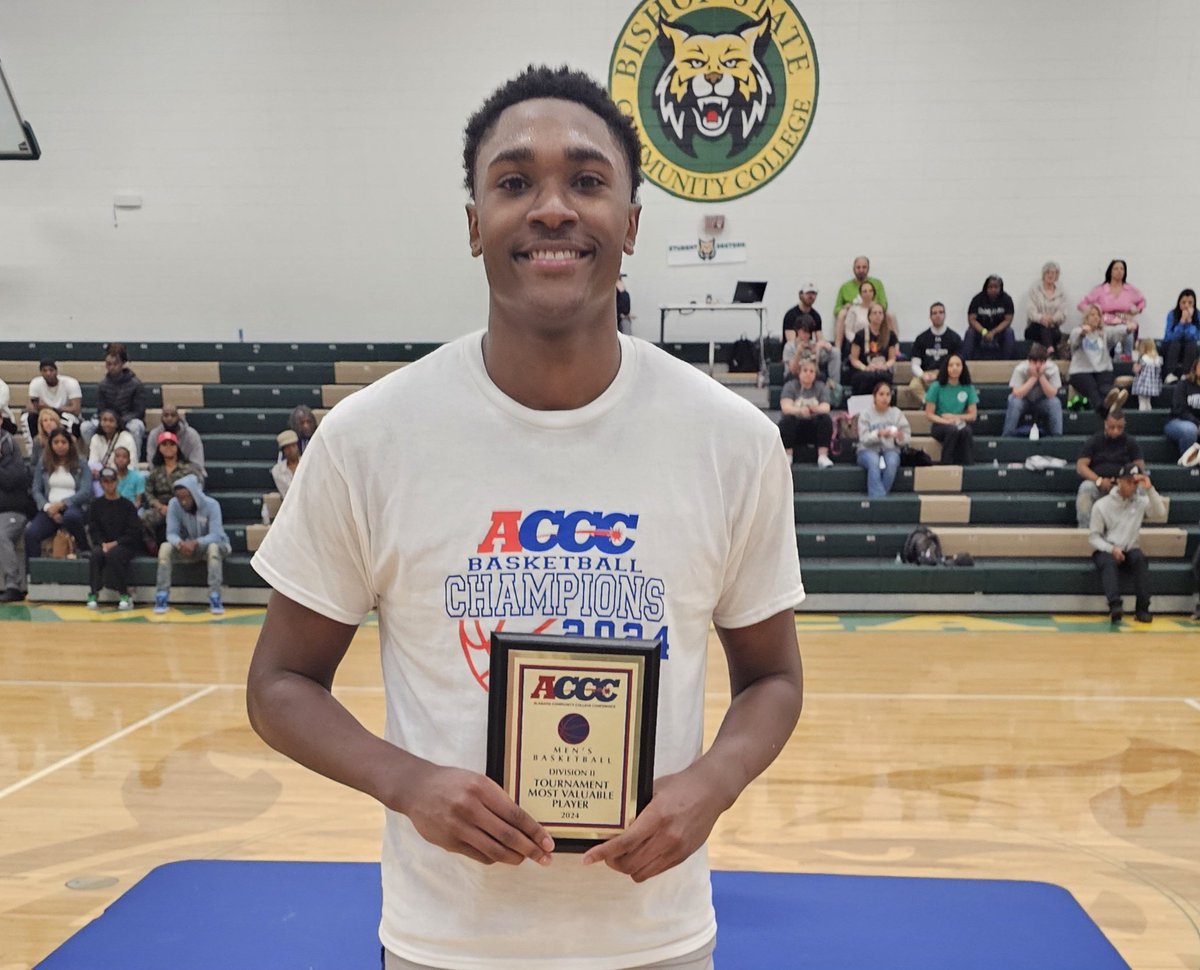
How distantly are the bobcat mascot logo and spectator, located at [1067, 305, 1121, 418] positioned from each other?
3.97 metres

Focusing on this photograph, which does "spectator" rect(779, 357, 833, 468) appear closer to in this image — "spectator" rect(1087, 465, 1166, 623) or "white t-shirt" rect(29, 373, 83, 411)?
"spectator" rect(1087, 465, 1166, 623)

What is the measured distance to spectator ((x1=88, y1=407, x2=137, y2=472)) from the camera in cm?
827

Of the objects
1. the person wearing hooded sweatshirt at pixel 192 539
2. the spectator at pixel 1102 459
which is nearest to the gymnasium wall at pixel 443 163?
the spectator at pixel 1102 459

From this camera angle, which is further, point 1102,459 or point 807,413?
point 807,413

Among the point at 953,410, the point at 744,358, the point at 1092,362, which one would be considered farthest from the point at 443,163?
the point at 1092,362

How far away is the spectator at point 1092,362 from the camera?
9.40 m

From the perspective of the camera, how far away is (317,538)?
3.66 ft

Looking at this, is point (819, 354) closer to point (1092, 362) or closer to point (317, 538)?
point (1092, 362)

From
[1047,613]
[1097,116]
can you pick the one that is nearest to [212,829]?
[1047,613]

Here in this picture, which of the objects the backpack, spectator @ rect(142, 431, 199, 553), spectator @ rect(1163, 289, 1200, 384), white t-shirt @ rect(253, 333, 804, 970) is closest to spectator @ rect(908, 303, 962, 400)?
spectator @ rect(1163, 289, 1200, 384)

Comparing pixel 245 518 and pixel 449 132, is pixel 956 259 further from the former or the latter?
pixel 245 518

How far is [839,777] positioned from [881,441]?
15.8 ft

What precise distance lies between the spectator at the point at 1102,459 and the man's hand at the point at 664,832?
7753mm

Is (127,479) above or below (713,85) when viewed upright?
below
